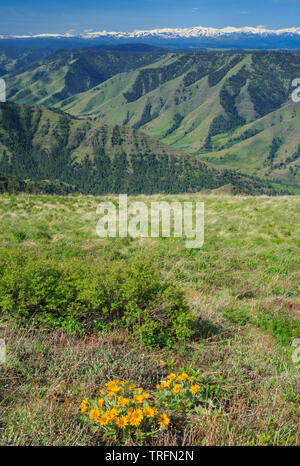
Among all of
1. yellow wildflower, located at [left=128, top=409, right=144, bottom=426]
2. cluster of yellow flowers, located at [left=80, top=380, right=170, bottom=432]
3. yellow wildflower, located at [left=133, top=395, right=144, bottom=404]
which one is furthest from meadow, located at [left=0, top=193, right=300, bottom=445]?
yellow wildflower, located at [left=133, top=395, right=144, bottom=404]

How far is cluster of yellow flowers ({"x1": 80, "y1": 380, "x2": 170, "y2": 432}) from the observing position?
12.2ft

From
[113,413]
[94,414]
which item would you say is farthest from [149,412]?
[94,414]

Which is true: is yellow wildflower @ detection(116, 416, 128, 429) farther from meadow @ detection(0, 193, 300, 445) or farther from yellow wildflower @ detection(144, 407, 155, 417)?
yellow wildflower @ detection(144, 407, 155, 417)

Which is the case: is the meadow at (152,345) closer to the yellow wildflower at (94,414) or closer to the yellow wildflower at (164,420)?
the yellow wildflower at (164,420)

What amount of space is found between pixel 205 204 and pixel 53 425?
20768 mm

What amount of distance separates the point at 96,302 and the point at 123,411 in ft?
9.78

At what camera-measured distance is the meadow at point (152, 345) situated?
4.00 meters

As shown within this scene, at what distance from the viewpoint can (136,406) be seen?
4078 millimetres

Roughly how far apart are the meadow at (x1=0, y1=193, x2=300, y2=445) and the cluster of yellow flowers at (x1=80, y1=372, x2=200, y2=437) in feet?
0.29

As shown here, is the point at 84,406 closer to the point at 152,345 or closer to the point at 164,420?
the point at 164,420

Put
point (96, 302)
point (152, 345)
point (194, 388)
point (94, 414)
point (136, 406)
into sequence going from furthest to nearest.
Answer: point (96, 302)
point (152, 345)
point (194, 388)
point (136, 406)
point (94, 414)

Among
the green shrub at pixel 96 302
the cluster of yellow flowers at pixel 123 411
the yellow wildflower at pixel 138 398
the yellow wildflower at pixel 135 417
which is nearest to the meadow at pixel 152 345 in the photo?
the green shrub at pixel 96 302

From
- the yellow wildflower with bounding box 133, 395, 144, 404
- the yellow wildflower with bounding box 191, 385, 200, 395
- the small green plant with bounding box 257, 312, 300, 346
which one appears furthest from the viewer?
the small green plant with bounding box 257, 312, 300, 346
